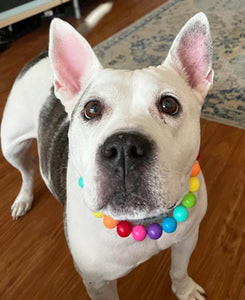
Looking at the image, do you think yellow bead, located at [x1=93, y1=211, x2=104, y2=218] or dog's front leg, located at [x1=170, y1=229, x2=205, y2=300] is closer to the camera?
Answer: yellow bead, located at [x1=93, y1=211, x2=104, y2=218]

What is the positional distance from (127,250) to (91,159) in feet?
1.36

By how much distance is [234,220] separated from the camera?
2.00 m

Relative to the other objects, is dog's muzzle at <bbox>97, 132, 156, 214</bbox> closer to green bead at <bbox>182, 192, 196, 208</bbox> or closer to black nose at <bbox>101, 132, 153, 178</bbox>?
black nose at <bbox>101, 132, 153, 178</bbox>

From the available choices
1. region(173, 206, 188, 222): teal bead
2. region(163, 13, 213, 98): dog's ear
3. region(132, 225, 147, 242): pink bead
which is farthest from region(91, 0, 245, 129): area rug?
region(132, 225, 147, 242): pink bead

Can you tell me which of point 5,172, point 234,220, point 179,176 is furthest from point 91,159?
point 5,172

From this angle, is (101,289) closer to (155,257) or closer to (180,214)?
(180,214)

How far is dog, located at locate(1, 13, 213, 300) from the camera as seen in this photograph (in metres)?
0.93

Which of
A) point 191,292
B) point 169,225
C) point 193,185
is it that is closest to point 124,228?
point 169,225

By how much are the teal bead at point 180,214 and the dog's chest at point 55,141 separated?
55 cm

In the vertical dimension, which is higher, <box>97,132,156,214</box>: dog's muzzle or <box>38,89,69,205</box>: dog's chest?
<box>97,132,156,214</box>: dog's muzzle

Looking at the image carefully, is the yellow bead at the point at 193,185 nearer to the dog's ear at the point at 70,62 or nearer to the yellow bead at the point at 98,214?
the yellow bead at the point at 98,214

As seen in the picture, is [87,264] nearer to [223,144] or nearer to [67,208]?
[67,208]

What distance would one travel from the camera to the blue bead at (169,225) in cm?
118

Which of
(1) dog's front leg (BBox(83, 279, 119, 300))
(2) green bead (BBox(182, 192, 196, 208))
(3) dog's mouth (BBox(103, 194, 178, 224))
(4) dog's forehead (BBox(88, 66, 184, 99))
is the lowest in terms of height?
(1) dog's front leg (BBox(83, 279, 119, 300))
